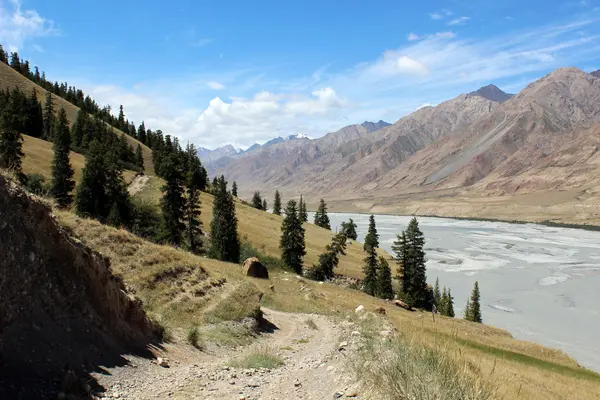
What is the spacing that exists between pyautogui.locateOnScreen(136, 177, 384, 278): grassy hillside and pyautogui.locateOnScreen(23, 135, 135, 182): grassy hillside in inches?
437

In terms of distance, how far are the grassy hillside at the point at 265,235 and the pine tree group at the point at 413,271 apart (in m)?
13.6

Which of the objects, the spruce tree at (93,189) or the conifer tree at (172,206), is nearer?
the conifer tree at (172,206)

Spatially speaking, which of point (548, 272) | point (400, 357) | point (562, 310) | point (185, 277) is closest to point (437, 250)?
point (548, 272)

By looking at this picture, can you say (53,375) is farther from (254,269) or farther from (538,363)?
(538,363)

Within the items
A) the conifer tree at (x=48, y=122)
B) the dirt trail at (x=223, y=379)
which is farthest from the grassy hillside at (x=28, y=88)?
the dirt trail at (x=223, y=379)

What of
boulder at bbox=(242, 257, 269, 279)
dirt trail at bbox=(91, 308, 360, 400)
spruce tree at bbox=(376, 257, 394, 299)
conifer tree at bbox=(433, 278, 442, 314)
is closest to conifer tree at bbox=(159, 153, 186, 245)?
Answer: boulder at bbox=(242, 257, 269, 279)

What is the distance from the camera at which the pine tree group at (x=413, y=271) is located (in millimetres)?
60375

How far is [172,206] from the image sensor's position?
54.1m

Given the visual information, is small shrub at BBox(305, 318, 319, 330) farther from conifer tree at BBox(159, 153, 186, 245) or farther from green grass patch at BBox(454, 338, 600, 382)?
conifer tree at BBox(159, 153, 186, 245)

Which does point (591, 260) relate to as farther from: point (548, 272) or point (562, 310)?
point (562, 310)

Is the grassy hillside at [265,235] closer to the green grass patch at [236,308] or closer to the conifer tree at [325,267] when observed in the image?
the conifer tree at [325,267]

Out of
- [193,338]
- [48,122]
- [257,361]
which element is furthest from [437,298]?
[48,122]

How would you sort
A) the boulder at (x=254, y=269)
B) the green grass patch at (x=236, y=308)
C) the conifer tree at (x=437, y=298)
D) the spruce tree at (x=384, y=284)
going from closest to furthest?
the green grass patch at (x=236, y=308), the boulder at (x=254, y=269), the conifer tree at (x=437, y=298), the spruce tree at (x=384, y=284)

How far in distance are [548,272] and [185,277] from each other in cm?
8609
